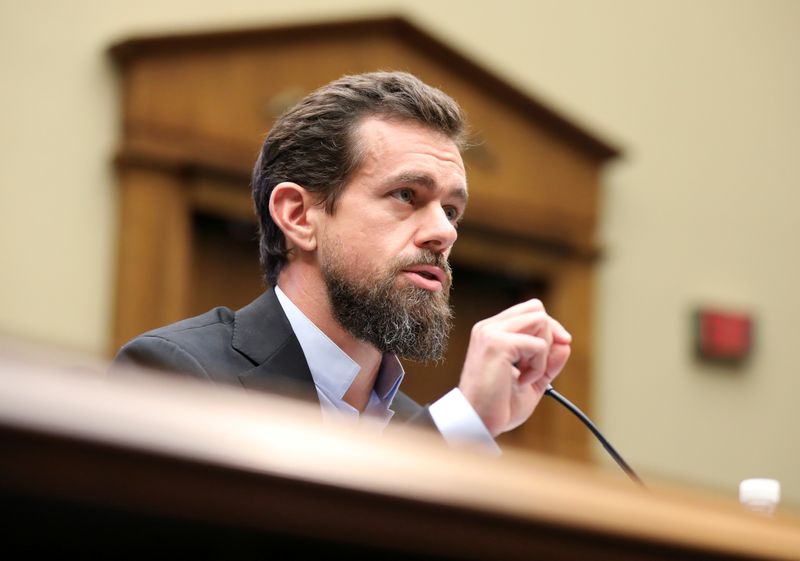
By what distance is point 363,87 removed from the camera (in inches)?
73.4

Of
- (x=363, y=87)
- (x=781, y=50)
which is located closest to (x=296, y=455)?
(x=363, y=87)

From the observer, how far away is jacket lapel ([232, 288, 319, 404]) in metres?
1.60

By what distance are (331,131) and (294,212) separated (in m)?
0.14

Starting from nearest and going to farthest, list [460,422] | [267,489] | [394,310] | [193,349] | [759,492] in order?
[267,489], [460,422], [759,492], [193,349], [394,310]

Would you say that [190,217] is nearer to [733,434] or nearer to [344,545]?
[733,434]

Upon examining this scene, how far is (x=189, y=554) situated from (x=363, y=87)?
1433 millimetres

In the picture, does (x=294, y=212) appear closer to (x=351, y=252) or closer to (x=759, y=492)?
(x=351, y=252)

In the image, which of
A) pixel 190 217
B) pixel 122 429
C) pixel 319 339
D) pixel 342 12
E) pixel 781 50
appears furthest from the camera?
pixel 781 50

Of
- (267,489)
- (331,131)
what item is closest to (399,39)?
(331,131)

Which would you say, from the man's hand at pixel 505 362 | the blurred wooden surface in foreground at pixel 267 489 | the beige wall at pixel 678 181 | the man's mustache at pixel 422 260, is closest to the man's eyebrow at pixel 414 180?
the man's mustache at pixel 422 260

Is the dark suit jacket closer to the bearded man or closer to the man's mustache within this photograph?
the bearded man

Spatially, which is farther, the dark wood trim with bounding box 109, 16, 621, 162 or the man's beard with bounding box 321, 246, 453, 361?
the dark wood trim with bounding box 109, 16, 621, 162

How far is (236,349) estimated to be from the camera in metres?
1.62

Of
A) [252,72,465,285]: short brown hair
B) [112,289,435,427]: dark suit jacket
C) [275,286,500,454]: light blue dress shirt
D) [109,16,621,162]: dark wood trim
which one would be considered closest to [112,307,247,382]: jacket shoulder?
[112,289,435,427]: dark suit jacket
